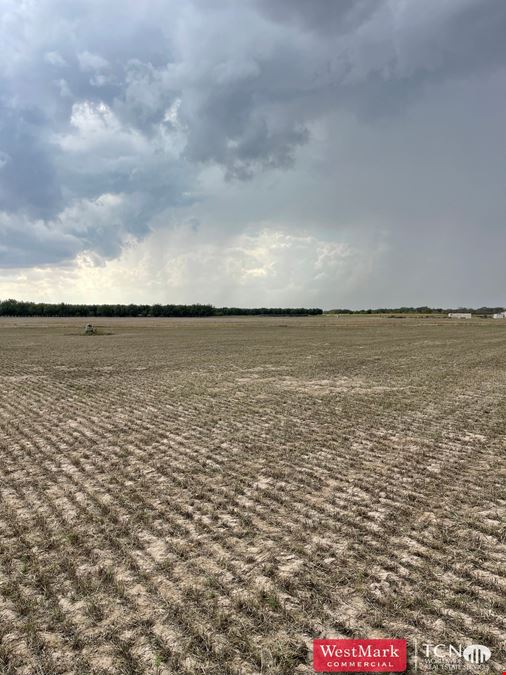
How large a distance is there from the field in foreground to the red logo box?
4.9 inches

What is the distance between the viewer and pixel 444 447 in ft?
32.9

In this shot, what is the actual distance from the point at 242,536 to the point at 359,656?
2.34m

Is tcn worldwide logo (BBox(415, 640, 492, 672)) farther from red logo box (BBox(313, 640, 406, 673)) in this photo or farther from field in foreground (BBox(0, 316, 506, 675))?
red logo box (BBox(313, 640, 406, 673))

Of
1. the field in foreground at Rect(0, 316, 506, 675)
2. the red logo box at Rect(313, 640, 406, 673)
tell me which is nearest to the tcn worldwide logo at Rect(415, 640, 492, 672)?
the field in foreground at Rect(0, 316, 506, 675)

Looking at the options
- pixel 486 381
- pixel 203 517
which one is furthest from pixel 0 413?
pixel 486 381

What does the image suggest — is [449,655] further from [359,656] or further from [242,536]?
[242,536]

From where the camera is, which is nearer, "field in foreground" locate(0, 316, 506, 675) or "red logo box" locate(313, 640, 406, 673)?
"red logo box" locate(313, 640, 406, 673)

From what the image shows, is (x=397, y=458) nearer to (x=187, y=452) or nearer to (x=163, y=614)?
(x=187, y=452)

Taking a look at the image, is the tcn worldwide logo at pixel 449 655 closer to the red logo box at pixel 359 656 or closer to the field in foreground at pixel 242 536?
the field in foreground at pixel 242 536

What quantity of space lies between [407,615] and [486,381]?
18833 mm

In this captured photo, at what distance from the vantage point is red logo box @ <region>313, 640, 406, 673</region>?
149 inches

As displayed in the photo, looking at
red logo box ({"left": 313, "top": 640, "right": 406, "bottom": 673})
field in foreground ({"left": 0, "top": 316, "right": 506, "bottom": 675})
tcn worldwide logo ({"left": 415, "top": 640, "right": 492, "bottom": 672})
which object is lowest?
red logo box ({"left": 313, "top": 640, "right": 406, "bottom": 673})

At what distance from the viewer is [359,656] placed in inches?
156

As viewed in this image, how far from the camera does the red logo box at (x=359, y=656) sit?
3.79 metres
